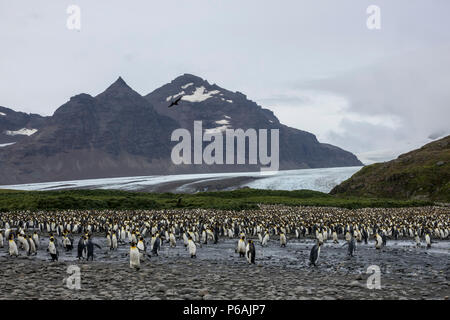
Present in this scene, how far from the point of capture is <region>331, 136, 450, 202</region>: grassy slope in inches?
2694

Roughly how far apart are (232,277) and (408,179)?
6841 centimetres

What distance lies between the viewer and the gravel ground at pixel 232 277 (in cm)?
1012

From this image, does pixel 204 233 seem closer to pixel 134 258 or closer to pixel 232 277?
pixel 134 258

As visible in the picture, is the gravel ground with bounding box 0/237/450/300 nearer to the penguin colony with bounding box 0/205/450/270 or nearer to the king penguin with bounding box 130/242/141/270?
the king penguin with bounding box 130/242/141/270

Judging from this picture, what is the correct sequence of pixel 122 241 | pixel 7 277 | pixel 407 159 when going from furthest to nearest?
pixel 407 159 < pixel 122 241 < pixel 7 277

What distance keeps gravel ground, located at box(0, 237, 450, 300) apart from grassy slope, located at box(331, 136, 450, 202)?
172 feet

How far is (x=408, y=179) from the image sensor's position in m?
73.2

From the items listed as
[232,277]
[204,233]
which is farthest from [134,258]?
[204,233]

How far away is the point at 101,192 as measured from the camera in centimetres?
7069

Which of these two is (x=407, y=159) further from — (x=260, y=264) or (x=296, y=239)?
(x=260, y=264)

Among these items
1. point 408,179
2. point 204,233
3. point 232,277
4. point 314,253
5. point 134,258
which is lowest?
point 232,277
